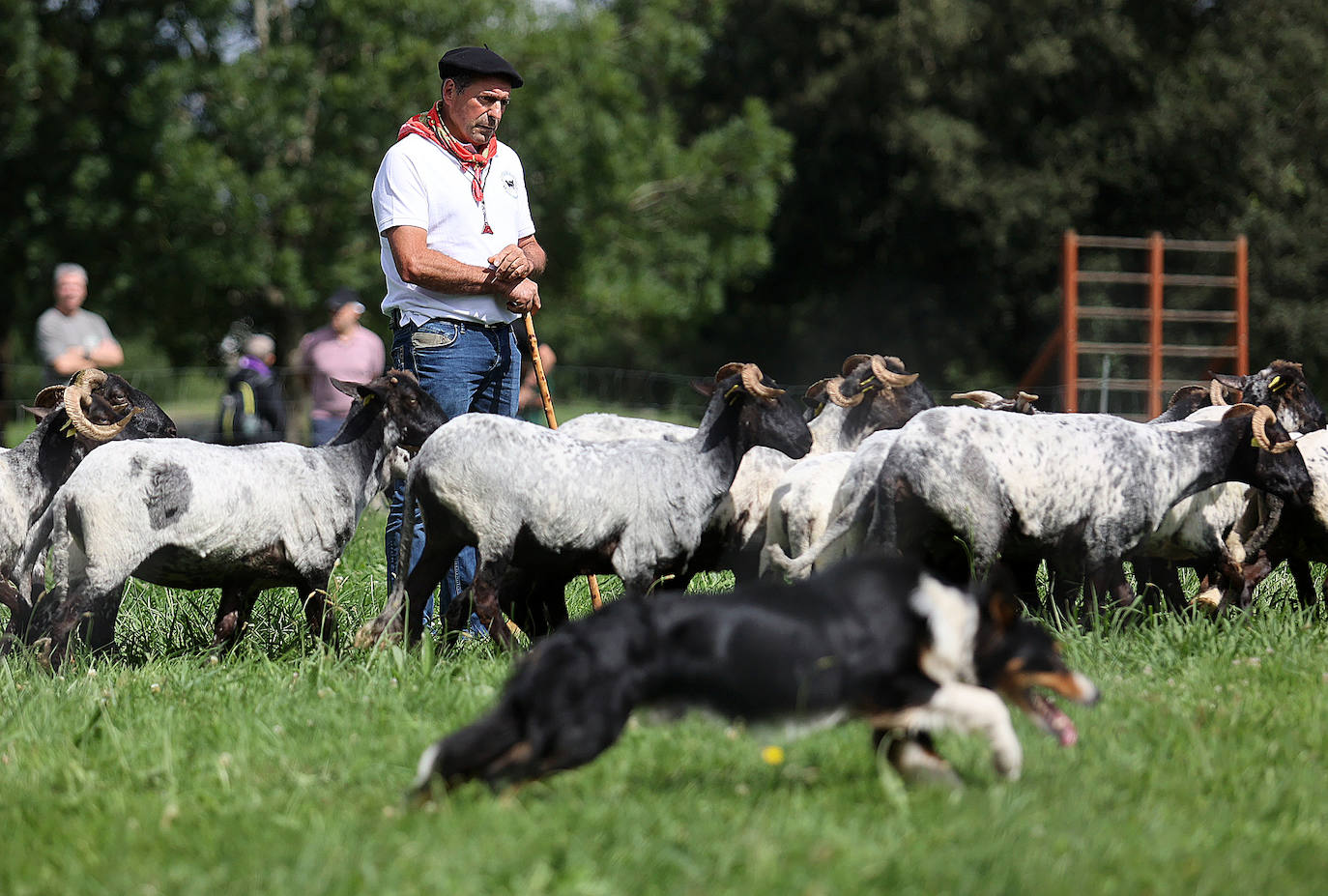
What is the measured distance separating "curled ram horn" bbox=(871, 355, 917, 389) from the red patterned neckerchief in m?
2.32

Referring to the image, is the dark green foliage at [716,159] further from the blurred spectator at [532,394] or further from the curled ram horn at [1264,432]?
the curled ram horn at [1264,432]

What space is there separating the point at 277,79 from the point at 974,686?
748 inches

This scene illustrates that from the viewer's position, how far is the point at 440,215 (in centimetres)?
599

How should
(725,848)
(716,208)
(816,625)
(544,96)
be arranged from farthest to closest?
(716,208) → (544,96) → (816,625) → (725,848)

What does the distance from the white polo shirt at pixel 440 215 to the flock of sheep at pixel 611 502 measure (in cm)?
38

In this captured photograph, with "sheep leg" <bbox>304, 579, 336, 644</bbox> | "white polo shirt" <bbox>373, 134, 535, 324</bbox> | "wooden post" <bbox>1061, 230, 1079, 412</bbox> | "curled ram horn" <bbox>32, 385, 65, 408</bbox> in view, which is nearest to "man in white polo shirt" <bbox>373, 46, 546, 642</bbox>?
"white polo shirt" <bbox>373, 134, 535, 324</bbox>

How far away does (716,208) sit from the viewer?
25.8 meters

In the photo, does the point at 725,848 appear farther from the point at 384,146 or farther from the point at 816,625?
the point at 384,146

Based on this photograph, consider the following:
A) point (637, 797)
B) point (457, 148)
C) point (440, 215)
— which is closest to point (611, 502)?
point (440, 215)

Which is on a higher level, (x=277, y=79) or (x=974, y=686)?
(x=277, y=79)

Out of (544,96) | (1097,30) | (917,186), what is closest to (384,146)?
(544,96)

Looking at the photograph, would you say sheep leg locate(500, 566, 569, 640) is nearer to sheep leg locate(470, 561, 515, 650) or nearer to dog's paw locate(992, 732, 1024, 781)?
sheep leg locate(470, 561, 515, 650)

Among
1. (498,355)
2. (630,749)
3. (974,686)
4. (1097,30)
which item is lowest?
(630,749)

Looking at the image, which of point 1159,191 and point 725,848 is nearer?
point 725,848
